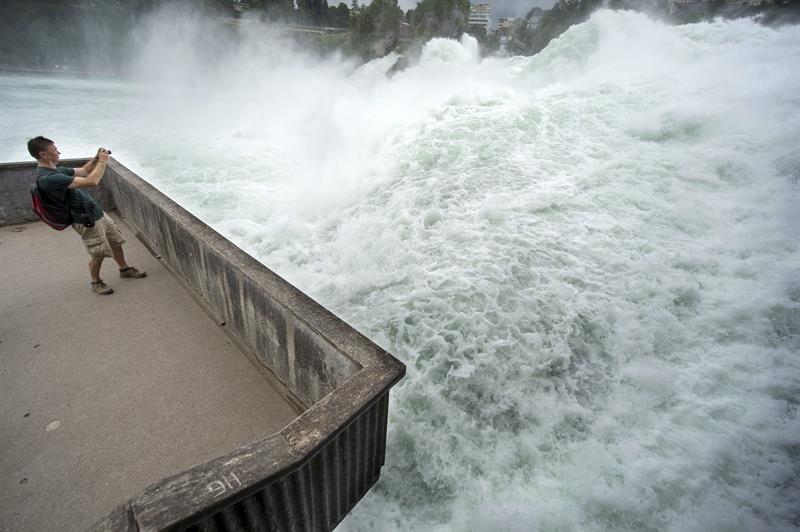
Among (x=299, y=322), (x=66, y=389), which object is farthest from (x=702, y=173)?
(x=66, y=389)

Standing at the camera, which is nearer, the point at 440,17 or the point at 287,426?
the point at 287,426

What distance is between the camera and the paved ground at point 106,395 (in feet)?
7.55

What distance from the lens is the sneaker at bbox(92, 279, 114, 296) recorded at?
400 centimetres

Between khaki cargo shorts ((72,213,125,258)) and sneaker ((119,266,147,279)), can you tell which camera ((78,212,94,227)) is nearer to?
khaki cargo shorts ((72,213,125,258))

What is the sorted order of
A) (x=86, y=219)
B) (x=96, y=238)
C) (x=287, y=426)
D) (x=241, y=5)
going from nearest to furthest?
(x=287, y=426), (x=86, y=219), (x=96, y=238), (x=241, y=5)

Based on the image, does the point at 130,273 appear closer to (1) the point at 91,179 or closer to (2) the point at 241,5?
(1) the point at 91,179

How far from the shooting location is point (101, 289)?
13.1 ft

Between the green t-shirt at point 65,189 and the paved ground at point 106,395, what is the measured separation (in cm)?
91

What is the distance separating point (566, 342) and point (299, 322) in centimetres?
291

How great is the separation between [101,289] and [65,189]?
1.11 metres

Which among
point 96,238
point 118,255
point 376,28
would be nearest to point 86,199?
point 96,238

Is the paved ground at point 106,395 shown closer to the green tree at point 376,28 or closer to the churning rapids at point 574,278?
the churning rapids at point 574,278

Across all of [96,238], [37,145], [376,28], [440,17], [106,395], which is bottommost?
[106,395]

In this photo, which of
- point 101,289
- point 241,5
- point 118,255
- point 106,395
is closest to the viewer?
point 106,395
